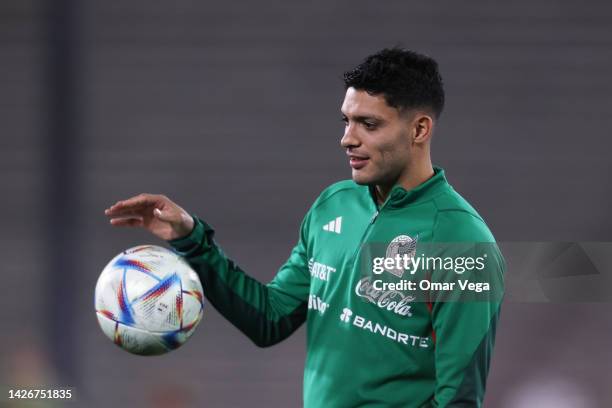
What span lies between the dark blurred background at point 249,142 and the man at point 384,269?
6.17 ft

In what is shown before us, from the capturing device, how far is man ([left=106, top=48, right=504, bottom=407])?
242 centimetres

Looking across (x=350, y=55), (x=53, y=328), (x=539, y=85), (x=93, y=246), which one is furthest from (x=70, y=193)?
(x=539, y=85)

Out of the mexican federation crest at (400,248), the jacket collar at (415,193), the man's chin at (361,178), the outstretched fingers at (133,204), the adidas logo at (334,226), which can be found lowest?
the mexican federation crest at (400,248)

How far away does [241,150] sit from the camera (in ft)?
15.4

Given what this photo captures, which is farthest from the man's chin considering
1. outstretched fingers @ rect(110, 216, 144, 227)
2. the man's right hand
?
outstretched fingers @ rect(110, 216, 144, 227)

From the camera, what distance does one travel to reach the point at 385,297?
2527mm

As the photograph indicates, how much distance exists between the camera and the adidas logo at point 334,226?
8.92 ft

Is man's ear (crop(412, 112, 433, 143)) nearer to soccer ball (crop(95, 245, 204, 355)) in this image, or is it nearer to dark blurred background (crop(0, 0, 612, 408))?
soccer ball (crop(95, 245, 204, 355))

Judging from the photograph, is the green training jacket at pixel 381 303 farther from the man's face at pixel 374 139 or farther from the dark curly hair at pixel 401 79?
the dark curly hair at pixel 401 79

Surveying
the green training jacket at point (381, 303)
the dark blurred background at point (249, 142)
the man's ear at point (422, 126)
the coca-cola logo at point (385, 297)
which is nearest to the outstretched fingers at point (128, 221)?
the green training jacket at point (381, 303)

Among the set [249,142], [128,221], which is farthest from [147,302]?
[249,142]

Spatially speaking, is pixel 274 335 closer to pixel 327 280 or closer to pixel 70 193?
pixel 327 280

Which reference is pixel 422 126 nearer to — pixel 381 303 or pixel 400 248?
pixel 400 248

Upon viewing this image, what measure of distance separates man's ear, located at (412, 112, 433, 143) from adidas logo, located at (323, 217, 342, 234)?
0.34m
